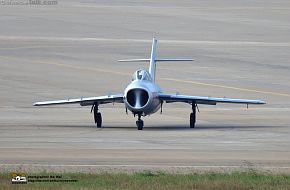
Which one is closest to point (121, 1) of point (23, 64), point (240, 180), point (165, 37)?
point (165, 37)

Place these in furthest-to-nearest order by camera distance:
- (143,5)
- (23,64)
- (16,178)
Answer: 1. (143,5)
2. (23,64)
3. (16,178)

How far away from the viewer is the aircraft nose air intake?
3684 cm

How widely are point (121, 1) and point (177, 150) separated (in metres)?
96.3

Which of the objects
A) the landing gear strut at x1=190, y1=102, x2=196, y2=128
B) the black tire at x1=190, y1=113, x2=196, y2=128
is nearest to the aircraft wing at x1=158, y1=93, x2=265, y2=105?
the landing gear strut at x1=190, y1=102, x2=196, y2=128

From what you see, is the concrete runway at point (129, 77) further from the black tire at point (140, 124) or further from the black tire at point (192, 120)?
the black tire at point (192, 120)

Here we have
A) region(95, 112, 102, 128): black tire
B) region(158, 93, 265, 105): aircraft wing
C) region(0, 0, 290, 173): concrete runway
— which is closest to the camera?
region(0, 0, 290, 173): concrete runway

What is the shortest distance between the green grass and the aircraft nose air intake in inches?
442

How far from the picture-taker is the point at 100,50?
74.9m

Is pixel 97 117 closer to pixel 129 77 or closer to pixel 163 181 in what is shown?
pixel 163 181

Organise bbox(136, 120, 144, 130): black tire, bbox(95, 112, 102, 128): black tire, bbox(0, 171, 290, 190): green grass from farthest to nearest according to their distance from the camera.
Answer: bbox(95, 112, 102, 128): black tire < bbox(136, 120, 144, 130): black tire < bbox(0, 171, 290, 190): green grass

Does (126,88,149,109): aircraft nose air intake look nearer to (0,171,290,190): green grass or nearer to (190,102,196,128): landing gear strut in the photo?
(190,102,196,128): landing gear strut

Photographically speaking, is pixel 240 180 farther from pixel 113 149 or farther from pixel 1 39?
pixel 1 39

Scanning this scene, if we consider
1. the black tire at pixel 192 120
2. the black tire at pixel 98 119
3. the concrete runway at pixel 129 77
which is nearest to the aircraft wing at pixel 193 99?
the black tire at pixel 192 120

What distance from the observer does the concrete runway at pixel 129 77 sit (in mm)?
30156
